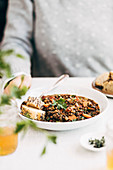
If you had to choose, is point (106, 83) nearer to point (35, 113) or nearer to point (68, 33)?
point (35, 113)

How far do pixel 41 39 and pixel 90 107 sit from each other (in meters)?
0.92

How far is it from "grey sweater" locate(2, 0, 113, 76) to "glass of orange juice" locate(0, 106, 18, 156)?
100 centimetres

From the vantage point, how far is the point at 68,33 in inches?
66.6

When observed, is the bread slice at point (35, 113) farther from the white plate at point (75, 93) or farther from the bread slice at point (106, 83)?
the bread slice at point (106, 83)

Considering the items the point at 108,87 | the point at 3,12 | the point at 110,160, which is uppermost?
the point at 110,160

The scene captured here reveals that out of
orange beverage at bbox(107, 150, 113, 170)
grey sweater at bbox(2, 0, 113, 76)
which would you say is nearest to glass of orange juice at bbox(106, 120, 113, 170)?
orange beverage at bbox(107, 150, 113, 170)

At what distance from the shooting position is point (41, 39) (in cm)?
172

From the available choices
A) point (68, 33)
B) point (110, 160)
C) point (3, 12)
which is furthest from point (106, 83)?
point (3, 12)

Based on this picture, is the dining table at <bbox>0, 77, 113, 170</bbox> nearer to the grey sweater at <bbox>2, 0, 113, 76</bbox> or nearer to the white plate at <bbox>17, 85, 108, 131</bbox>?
the white plate at <bbox>17, 85, 108, 131</bbox>

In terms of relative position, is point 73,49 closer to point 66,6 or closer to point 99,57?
point 99,57

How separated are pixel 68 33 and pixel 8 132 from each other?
1130mm

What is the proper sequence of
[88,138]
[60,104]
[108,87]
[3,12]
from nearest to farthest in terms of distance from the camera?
[88,138] → [60,104] → [108,87] → [3,12]

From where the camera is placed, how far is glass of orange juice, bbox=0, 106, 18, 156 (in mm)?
670

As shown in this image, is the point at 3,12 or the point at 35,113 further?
the point at 3,12
